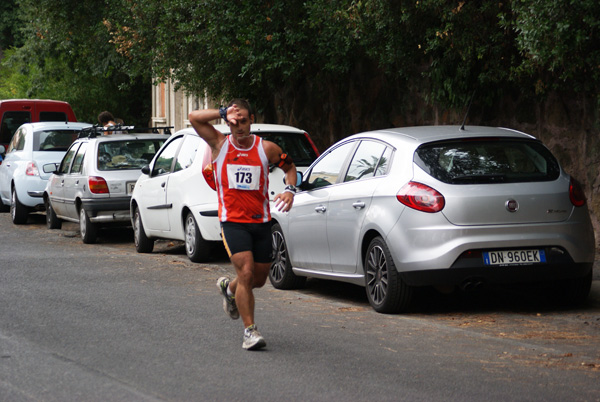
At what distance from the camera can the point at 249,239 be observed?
788 cm

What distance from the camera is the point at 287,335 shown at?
8.30 meters

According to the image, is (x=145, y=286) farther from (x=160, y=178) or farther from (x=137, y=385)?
(x=137, y=385)

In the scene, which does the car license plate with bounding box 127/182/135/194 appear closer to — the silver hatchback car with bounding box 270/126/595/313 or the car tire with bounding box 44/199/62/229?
the car tire with bounding box 44/199/62/229

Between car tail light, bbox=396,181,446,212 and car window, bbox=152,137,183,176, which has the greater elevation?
car tail light, bbox=396,181,446,212

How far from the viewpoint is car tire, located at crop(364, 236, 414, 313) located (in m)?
9.09

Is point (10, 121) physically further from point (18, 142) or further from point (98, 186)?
point (98, 186)

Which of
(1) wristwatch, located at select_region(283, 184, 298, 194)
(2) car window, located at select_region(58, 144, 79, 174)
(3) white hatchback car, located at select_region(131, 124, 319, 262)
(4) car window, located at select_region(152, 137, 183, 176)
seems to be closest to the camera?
(1) wristwatch, located at select_region(283, 184, 298, 194)

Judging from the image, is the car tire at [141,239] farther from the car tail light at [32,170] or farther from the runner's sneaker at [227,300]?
the runner's sneaker at [227,300]

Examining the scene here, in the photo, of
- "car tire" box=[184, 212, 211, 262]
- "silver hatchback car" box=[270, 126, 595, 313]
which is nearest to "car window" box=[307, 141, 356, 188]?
"silver hatchback car" box=[270, 126, 595, 313]

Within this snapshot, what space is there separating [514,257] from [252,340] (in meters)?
2.53

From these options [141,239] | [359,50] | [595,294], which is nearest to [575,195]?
[595,294]

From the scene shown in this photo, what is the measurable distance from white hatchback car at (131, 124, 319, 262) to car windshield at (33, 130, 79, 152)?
6.96 meters

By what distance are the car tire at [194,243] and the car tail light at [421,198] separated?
193 inches

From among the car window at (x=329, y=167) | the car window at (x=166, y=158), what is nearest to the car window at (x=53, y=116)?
the car window at (x=166, y=158)
